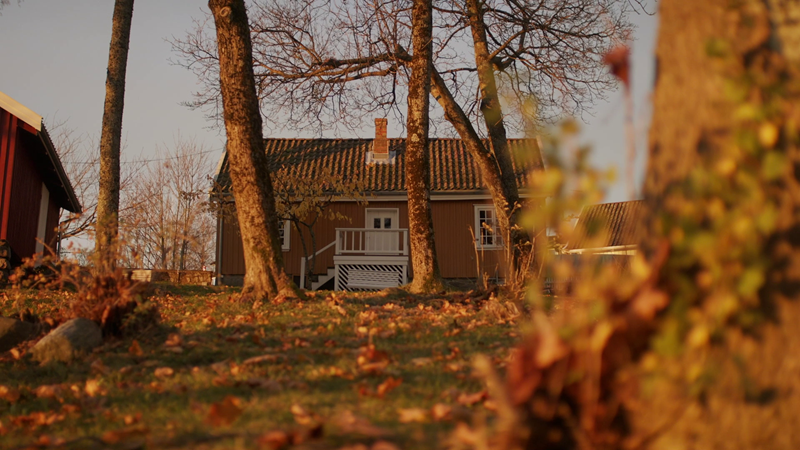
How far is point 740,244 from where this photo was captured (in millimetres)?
1803

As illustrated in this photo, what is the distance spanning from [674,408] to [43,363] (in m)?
4.79

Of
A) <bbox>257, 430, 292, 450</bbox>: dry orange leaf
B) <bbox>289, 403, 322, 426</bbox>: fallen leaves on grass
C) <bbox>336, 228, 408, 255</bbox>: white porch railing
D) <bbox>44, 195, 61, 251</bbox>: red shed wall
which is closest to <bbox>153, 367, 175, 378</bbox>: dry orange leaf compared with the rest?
<bbox>289, 403, 322, 426</bbox>: fallen leaves on grass

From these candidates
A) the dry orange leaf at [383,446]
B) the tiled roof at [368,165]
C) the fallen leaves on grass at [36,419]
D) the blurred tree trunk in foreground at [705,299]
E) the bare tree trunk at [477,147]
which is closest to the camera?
the blurred tree trunk in foreground at [705,299]

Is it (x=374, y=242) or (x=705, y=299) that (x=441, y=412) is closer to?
(x=705, y=299)

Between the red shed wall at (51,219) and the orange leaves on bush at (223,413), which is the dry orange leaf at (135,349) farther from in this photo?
the red shed wall at (51,219)

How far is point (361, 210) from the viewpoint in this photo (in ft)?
72.9

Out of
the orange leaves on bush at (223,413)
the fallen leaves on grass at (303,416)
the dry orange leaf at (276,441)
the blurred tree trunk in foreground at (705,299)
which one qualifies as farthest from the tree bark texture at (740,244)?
the orange leaves on bush at (223,413)

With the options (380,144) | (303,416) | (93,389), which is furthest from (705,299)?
(380,144)

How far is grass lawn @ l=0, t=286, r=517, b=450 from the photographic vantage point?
9.59 feet

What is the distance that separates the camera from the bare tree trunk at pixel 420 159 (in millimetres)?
10039

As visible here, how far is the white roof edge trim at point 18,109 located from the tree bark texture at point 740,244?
16.3 m

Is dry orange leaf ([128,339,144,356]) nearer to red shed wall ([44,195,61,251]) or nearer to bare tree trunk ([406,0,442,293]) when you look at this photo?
bare tree trunk ([406,0,442,293])

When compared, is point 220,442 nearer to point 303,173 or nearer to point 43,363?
point 43,363

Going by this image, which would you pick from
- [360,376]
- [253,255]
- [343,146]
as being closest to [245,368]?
[360,376]
